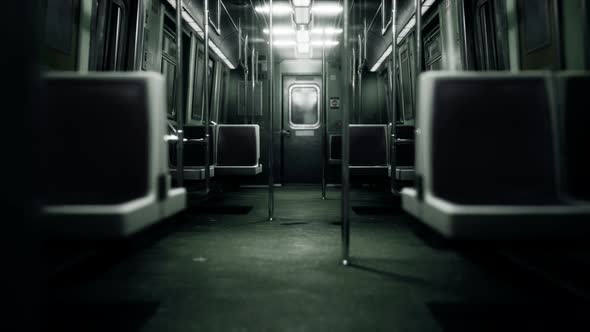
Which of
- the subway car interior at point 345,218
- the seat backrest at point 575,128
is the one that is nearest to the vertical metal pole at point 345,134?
the subway car interior at point 345,218

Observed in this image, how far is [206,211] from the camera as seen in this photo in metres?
4.89

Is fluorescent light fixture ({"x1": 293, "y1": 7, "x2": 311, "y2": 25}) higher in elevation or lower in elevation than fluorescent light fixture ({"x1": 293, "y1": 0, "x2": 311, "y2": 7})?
higher

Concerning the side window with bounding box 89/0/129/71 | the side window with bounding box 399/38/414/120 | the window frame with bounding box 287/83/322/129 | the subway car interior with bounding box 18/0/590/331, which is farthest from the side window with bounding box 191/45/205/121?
the side window with bounding box 399/38/414/120

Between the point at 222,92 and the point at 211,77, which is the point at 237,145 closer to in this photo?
the point at 211,77

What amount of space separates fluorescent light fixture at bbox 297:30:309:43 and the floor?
449 cm


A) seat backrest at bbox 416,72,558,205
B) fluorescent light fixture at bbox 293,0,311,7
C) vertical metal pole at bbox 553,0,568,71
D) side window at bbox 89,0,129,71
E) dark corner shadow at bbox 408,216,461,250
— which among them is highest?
fluorescent light fixture at bbox 293,0,311,7

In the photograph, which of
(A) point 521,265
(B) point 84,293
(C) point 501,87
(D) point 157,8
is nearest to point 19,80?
(B) point 84,293

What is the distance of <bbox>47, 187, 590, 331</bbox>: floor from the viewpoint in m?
1.66

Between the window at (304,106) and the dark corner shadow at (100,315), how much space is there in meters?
7.49

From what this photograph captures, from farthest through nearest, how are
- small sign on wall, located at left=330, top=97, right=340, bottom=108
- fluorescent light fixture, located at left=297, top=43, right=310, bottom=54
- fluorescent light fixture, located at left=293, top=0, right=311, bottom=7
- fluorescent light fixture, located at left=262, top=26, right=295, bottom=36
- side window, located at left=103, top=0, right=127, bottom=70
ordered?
1. small sign on wall, located at left=330, top=97, right=340, bottom=108
2. fluorescent light fixture, located at left=262, top=26, right=295, bottom=36
3. fluorescent light fixture, located at left=297, top=43, right=310, bottom=54
4. fluorescent light fixture, located at left=293, top=0, right=311, bottom=7
5. side window, located at left=103, top=0, right=127, bottom=70

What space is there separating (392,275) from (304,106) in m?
7.20

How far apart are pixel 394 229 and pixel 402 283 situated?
1.60m

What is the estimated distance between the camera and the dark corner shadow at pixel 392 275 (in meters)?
2.18

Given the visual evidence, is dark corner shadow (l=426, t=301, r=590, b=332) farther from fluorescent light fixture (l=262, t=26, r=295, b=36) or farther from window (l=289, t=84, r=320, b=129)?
window (l=289, t=84, r=320, b=129)
